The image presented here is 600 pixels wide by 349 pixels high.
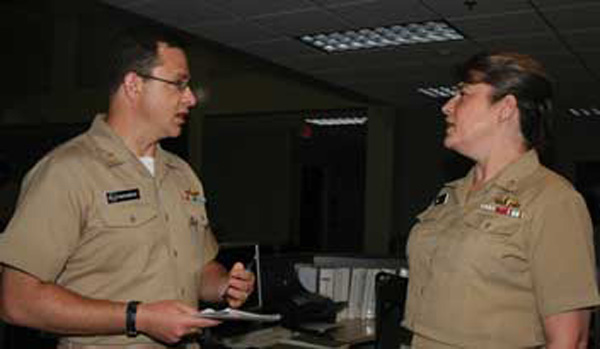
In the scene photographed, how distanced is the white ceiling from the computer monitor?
200 centimetres

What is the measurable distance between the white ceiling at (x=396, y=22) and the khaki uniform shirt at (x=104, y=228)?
288cm

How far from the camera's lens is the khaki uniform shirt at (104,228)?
1.43 meters

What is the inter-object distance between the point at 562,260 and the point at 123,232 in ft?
3.33

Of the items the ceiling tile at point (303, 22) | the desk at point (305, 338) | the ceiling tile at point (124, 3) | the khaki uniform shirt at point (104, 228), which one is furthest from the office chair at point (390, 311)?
the ceiling tile at point (124, 3)

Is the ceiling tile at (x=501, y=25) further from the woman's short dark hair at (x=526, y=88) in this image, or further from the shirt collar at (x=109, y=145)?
the shirt collar at (x=109, y=145)

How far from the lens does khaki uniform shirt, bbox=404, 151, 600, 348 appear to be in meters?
1.44

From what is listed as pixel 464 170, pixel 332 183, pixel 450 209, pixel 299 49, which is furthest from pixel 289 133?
pixel 450 209

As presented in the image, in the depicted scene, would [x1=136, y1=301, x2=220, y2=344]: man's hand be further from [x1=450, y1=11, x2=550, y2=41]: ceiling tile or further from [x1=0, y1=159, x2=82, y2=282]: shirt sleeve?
[x1=450, y1=11, x2=550, y2=41]: ceiling tile

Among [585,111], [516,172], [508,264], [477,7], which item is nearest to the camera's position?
[508,264]

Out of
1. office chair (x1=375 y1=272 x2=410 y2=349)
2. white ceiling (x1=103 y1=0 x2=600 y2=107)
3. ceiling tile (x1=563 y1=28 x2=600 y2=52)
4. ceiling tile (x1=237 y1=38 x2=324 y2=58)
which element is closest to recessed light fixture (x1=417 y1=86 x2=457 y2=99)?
white ceiling (x1=103 y1=0 x2=600 y2=107)

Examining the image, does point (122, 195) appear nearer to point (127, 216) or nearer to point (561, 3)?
point (127, 216)

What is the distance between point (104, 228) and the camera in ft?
4.96

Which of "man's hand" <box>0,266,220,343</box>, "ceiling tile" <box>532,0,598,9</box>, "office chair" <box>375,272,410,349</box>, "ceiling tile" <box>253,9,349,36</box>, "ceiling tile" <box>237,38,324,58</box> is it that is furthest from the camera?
"ceiling tile" <box>237,38,324,58</box>

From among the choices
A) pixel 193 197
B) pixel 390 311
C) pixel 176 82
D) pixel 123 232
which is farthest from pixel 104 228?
pixel 390 311
